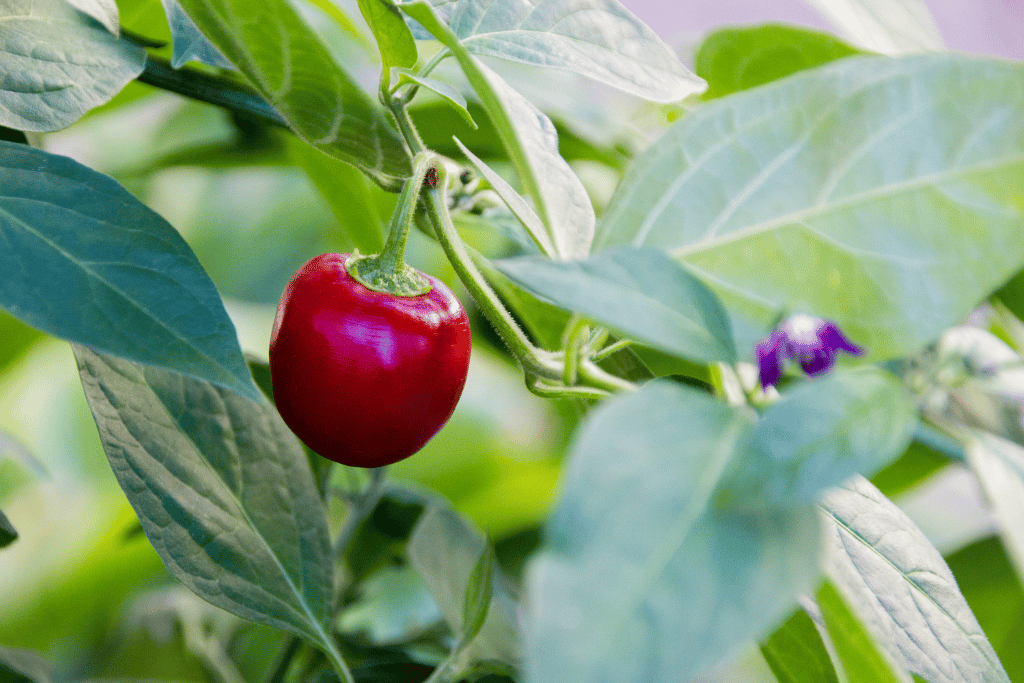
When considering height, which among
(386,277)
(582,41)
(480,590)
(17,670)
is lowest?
(17,670)

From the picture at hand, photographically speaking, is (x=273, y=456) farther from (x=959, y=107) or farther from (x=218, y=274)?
(x=218, y=274)

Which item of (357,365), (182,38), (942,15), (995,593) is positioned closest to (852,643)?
(357,365)

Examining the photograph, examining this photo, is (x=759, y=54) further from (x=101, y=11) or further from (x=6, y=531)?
(x=6, y=531)

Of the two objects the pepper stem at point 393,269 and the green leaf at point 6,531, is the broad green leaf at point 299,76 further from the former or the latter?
the green leaf at point 6,531

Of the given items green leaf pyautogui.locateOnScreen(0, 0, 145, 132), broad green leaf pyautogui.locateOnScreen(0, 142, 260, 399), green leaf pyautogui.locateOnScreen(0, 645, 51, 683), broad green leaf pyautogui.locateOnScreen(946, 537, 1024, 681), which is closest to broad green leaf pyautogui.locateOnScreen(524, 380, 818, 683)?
broad green leaf pyautogui.locateOnScreen(0, 142, 260, 399)

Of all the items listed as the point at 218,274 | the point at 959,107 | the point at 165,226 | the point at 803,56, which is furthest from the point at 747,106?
the point at 218,274

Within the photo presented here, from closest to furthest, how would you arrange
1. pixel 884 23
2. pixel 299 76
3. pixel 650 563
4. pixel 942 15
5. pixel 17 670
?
pixel 650 563 → pixel 299 76 → pixel 17 670 → pixel 884 23 → pixel 942 15

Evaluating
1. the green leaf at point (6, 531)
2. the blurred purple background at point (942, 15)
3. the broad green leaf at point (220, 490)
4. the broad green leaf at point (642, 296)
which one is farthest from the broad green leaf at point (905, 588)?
the blurred purple background at point (942, 15)
